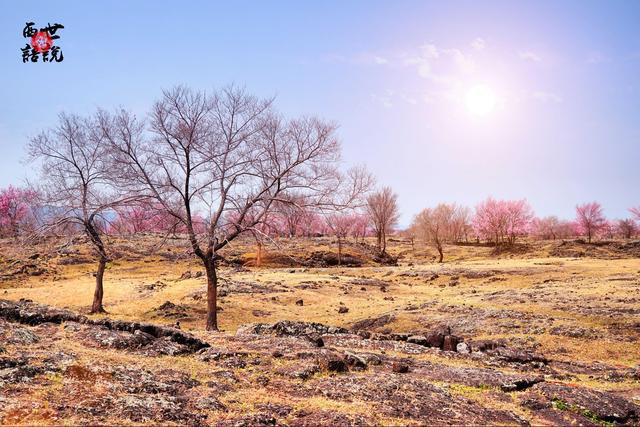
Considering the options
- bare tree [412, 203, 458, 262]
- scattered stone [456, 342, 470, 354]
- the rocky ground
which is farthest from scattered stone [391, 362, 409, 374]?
bare tree [412, 203, 458, 262]

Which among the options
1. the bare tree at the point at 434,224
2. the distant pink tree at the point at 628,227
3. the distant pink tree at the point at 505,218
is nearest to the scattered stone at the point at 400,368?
the bare tree at the point at 434,224

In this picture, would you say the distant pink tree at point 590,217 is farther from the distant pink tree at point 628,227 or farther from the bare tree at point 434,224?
the bare tree at point 434,224

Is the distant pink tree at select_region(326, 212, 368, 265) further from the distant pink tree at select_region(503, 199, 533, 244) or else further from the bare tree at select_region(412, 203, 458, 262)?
the distant pink tree at select_region(503, 199, 533, 244)

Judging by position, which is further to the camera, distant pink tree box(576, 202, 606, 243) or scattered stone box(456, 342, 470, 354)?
distant pink tree box(576, 202, 606, 243)

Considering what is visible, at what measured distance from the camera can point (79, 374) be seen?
1098cm

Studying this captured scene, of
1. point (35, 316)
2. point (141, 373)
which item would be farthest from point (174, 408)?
point (35, 316)

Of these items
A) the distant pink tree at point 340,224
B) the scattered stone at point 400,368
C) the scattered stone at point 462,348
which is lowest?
the scattered stone at point 462,348

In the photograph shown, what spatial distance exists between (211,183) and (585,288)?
30.6 m

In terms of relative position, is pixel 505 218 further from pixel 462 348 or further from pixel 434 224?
pixel 462 348

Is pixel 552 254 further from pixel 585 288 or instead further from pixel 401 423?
pixel 401 423

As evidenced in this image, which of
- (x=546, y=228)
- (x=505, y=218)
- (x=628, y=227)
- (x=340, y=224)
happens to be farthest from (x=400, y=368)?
(x=546, y=228)

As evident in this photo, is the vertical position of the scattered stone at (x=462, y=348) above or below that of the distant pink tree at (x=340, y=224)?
below

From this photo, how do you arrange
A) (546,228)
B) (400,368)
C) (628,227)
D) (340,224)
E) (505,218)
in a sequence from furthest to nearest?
1. (546,228)
2. (628,227)
3. (505,218)
4. (340,224)
5. (400,368)

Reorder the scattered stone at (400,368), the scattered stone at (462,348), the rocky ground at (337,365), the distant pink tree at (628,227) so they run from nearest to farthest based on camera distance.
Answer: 1. the rocky ground at (337,365)
2. the scattered stone at (400,368)
3. the scattered stone at (462,348)
4. the distant pink tree at (628,227)
